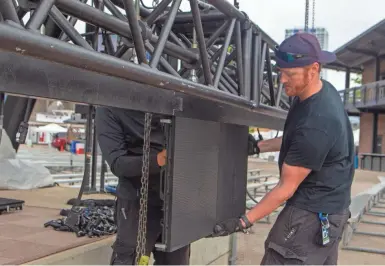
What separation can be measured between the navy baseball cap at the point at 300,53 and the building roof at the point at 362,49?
2204 cm

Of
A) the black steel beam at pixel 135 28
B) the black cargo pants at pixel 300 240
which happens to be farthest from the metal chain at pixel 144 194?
the black cargo pants at pixel 300 240

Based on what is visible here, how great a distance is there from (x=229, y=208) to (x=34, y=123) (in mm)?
47509

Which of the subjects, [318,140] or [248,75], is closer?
[318,140]

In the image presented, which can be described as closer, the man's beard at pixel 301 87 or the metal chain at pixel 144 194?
the man's beard at pixel 301 87

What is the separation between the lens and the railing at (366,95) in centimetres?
2503

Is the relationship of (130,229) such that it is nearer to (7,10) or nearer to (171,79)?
(171,79)

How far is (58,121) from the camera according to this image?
156 feet

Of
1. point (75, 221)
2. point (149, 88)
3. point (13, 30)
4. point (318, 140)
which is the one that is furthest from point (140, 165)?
point (75, 221)

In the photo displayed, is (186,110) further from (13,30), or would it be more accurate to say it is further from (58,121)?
(58,121)

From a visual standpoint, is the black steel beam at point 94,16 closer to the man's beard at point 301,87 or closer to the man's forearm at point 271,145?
the man's beard at point 301,87

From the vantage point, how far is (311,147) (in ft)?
9.06

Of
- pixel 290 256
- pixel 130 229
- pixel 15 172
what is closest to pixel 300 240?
pixel 290 256

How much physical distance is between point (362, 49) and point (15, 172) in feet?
79.2

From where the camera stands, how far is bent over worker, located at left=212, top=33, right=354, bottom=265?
2807 millimetres
